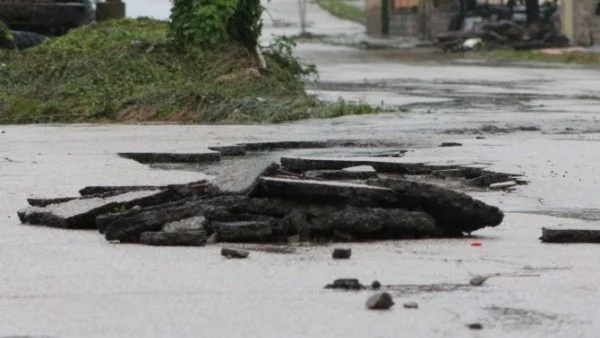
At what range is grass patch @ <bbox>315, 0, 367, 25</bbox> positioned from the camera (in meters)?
78.9

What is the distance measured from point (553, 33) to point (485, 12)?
25.6 ft

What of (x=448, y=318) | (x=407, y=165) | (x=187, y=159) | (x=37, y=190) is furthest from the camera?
(x=187, y=159)

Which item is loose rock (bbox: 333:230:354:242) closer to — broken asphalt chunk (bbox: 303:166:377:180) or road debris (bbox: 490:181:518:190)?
broken asphalt chunk (bbox: 303:166:377:180)

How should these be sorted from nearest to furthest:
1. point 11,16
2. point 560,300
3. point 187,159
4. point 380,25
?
point 560,300
point 187,159
point 11,16
point 380,25

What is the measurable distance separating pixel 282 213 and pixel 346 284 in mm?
1607

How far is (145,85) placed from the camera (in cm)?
2081

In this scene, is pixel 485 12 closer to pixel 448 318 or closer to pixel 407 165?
pixel 407 165

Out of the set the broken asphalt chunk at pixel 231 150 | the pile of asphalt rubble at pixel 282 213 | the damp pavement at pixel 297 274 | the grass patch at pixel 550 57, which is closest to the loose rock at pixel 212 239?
the pile of asphalt rubble at pixel 282 213

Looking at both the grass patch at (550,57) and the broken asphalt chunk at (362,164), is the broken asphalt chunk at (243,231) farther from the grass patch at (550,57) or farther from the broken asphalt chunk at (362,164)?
the grass patch at (550,57)

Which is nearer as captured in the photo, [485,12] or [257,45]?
[257,45]

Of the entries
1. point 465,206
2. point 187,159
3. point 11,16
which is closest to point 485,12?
point 11,16

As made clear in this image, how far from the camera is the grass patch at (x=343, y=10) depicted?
7894cm

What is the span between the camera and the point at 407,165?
42.3 feet

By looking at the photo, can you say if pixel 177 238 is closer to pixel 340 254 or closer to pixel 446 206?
pixel 340 254
